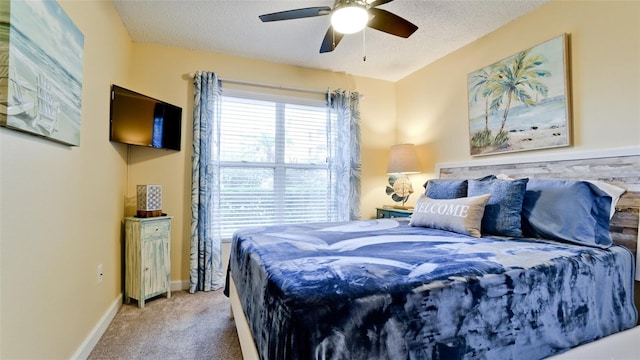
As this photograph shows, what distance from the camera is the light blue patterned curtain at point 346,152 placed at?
361 centimetres

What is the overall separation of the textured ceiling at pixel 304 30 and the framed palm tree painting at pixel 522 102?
0.41 m

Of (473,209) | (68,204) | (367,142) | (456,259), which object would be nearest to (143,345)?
(68,204)

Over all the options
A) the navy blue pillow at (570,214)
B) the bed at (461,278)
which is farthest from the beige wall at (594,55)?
the navy blue pillow at (570,214)

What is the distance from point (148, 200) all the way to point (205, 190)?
0.53m

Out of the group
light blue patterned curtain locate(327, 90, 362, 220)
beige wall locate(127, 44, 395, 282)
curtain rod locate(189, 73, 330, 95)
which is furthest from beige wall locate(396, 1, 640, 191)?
beige wall locate(127, 44, 395, 282)

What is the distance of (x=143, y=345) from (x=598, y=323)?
2.63 meters

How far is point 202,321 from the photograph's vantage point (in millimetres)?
2309

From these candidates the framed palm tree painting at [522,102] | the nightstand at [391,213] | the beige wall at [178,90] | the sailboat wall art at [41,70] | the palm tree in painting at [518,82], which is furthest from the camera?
the nightstand at [391,213]

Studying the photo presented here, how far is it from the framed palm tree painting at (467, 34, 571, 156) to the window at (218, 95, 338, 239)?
1623 mm

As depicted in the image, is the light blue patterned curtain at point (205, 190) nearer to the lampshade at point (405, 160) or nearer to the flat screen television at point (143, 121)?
the flat screen television at point (143, 121)

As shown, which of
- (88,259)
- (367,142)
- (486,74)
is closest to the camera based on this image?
(88,259)

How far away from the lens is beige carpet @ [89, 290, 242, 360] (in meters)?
1.85

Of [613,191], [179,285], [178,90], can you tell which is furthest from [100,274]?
[613,191]

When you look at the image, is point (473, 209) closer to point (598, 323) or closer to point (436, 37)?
point (598, 323)
